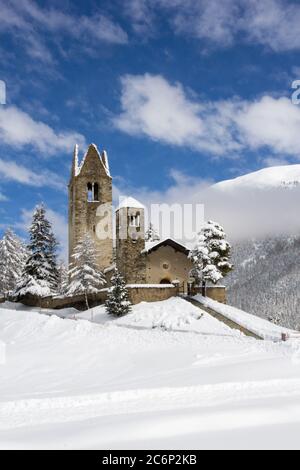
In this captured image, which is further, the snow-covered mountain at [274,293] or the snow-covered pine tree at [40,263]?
the snow-covered mountain at [274,293]

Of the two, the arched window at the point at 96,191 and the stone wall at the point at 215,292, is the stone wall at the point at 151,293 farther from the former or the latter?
the arched window at the point at 96,191

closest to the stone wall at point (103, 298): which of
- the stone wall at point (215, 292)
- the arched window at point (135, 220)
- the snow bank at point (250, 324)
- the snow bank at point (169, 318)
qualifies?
the snow bank at point (169, 318)

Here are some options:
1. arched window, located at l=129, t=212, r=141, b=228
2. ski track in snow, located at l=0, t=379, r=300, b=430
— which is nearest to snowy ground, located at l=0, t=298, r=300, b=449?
ski track in snow, located at l=0, t=379, r=300, b=430

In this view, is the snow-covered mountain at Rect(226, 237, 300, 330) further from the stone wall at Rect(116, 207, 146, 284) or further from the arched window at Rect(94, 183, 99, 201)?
the stone wall at Rect(116, 207, 146, 284)

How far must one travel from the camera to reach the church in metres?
40.2

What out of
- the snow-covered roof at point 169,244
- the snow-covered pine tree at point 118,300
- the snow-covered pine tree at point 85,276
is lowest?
the snow-covered pine tree at point 118,300

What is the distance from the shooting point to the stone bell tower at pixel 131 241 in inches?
1558

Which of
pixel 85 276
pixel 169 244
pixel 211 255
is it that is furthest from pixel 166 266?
pixel 85 276

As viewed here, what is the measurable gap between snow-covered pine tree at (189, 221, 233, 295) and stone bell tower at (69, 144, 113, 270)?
50.3 ft

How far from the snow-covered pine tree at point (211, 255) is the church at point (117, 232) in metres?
2.56

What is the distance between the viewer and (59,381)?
19422mm

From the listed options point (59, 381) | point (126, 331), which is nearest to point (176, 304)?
point (126, 331)
